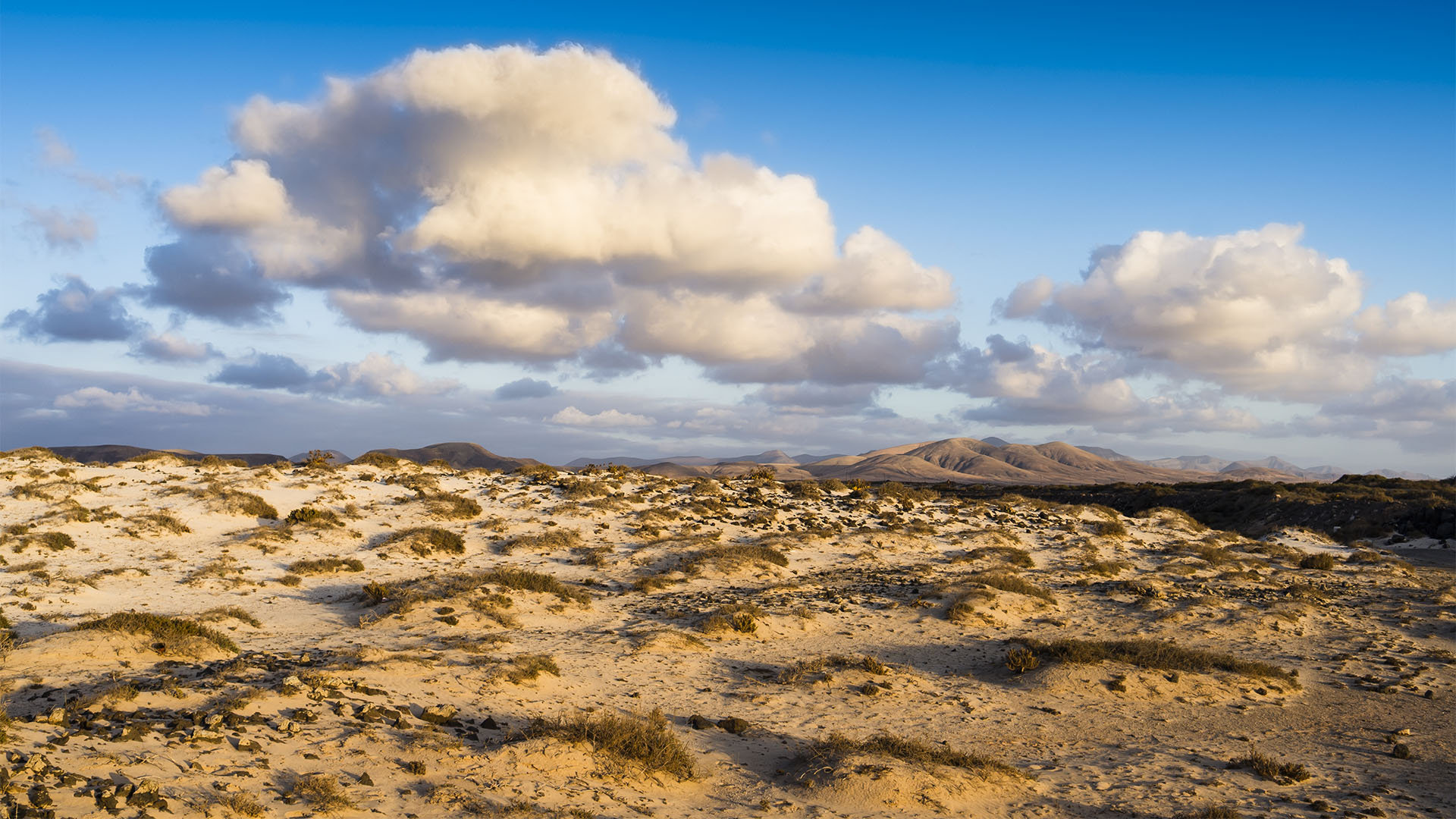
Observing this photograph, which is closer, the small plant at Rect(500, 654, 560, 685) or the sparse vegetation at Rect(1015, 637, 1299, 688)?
the small plant at Rect(500, 654, 560, 685)

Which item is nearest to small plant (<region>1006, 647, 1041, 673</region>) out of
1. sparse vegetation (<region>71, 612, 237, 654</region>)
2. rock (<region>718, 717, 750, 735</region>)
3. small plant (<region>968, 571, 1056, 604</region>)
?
small plant (<region>968, 571, 1056, 604</region>)

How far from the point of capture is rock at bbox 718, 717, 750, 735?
12602 mm

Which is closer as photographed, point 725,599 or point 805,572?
point 725,599

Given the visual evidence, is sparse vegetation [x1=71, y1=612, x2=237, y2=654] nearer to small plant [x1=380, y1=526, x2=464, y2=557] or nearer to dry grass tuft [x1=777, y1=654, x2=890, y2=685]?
dry grass tuft [x1=777, y1=654, x2=890, y2=685]

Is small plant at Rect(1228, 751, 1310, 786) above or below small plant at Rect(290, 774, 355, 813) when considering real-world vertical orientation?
below

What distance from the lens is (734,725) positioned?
12.6 metres

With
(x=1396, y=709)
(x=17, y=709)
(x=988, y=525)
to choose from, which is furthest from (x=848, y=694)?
(x=988, y=525)

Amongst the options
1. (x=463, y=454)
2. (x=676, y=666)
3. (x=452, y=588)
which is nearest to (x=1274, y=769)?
(x=676, y=666)

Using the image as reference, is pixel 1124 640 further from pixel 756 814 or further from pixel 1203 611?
pixel 756 814

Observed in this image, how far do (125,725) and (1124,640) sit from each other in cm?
1881

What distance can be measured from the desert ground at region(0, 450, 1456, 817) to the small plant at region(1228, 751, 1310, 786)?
5 cm

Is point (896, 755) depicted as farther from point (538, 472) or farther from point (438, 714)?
point (538, 472)

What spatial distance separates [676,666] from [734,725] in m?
3.90

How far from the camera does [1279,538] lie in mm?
40312
